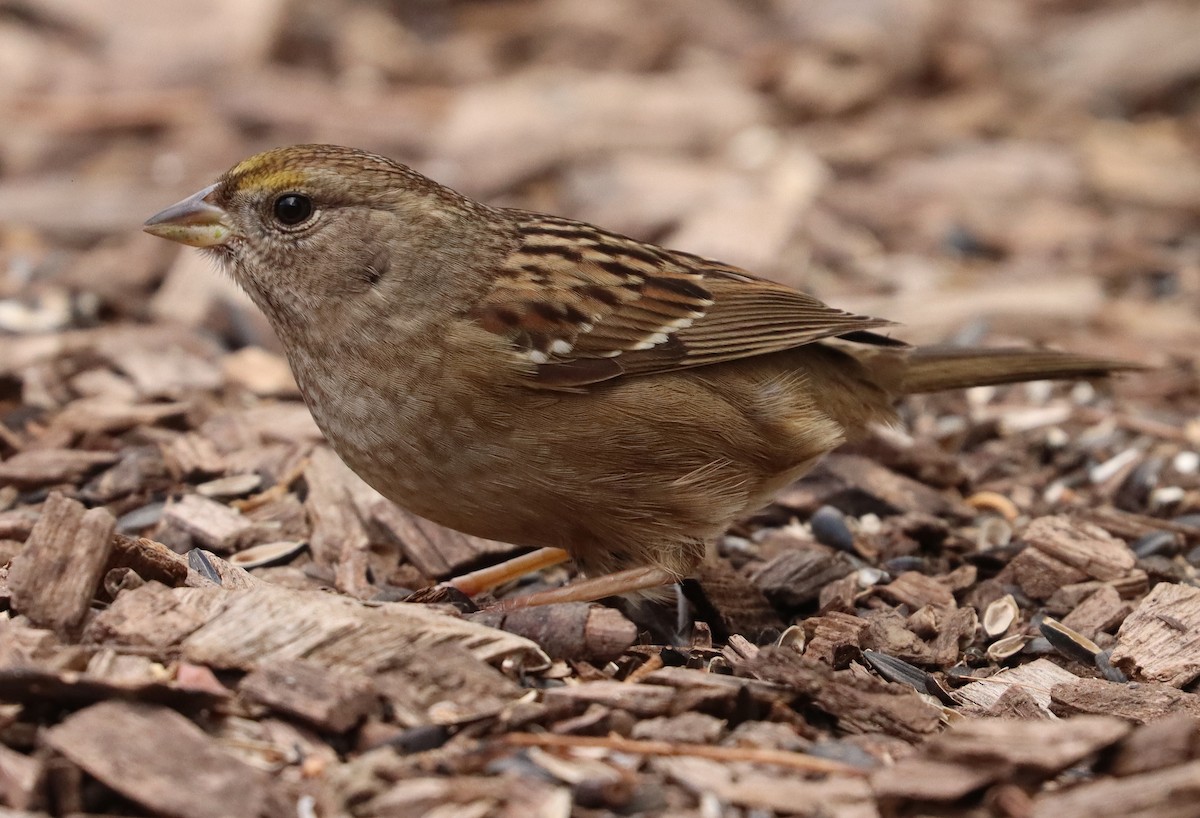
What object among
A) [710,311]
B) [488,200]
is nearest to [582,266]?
[710,311]

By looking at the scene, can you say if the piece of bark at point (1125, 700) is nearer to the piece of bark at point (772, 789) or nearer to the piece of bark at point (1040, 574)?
the piece of bark at point (1040, 574)

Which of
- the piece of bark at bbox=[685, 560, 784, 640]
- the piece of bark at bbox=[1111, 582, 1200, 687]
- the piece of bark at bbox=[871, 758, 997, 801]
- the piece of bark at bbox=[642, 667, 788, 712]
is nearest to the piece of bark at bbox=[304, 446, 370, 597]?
the piece of bark at bbox=[685, 560, 784, 640]

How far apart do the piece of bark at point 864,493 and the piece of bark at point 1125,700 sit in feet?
4.18

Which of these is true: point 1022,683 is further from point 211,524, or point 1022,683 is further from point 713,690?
point 211,524

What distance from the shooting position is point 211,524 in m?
4.56

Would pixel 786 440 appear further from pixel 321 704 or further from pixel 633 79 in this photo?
pixel 633 79

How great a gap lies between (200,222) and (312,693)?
5.61 ft

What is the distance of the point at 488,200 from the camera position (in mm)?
7637

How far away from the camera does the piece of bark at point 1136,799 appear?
112 inches

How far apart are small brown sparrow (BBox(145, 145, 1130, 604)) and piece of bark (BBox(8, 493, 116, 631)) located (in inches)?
29.6

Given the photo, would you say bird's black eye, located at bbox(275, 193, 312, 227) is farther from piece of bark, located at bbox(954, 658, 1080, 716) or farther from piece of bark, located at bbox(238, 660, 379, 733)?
piece of bark, located at bbox(954, 658, 1080, 716)

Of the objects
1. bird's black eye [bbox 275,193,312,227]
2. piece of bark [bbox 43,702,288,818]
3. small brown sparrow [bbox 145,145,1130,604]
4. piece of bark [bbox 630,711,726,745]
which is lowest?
piece of bark [bbox 43,702,288,818]

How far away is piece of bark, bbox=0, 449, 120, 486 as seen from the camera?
15.6ft

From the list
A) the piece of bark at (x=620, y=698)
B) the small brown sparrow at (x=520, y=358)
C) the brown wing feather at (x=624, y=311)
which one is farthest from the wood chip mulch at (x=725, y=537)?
the brown wing feather at (x=624, y=311)
